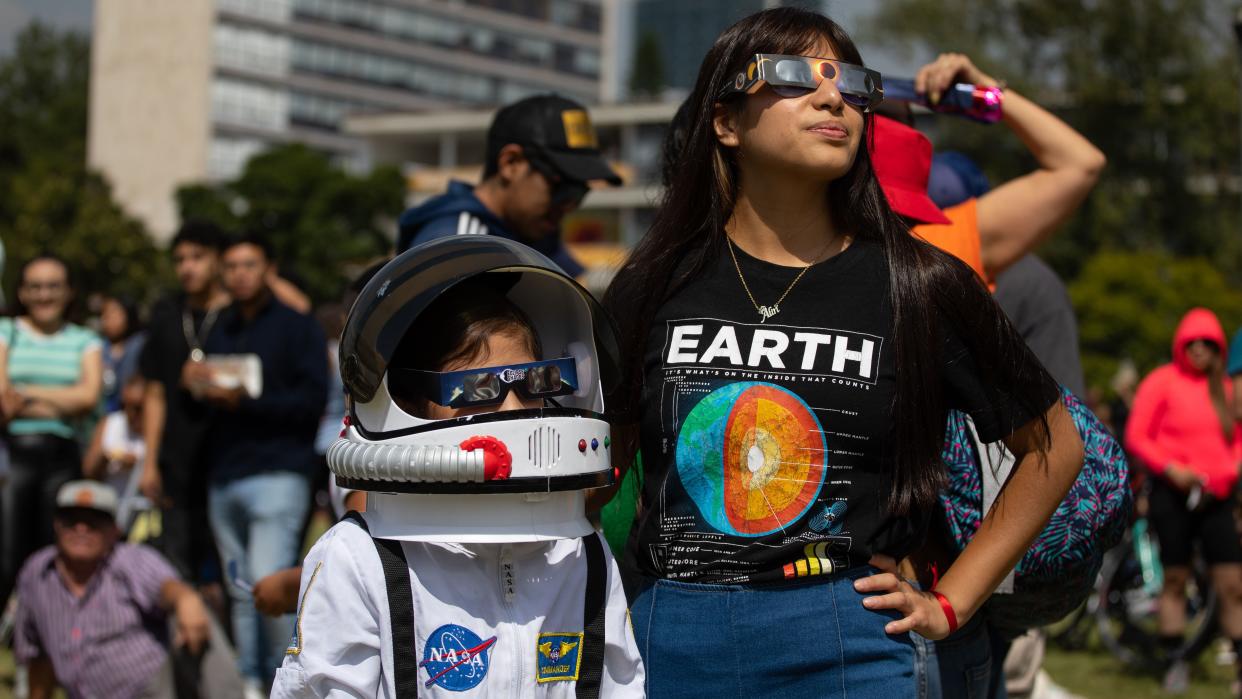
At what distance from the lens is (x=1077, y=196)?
3.62m

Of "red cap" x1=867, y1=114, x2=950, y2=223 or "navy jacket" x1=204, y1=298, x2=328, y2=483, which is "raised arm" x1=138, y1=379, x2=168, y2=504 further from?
"red cap" x1=867, y1=114, x2=950, y2=223

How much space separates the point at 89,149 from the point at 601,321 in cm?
9252

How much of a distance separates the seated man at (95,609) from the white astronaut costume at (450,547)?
3.95m

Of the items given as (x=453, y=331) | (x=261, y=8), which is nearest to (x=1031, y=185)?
(x=453, y=331)

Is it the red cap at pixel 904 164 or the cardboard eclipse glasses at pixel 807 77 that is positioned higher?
the cardboard eclipse glasses at pixel 807 77

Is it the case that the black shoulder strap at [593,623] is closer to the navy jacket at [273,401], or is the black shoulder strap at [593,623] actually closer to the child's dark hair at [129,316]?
the navy jacket at [273,401]

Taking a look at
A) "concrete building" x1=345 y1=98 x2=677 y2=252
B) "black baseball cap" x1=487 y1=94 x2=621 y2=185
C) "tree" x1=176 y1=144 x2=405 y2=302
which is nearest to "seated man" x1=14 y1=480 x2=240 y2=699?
"black baseball cap" x1=487 y1=94 x2=621 y2=185

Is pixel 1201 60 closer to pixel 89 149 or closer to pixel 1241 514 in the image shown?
pixel 1241 514

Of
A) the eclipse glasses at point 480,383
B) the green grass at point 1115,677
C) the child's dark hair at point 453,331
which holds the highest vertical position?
the child's dark hair at point 453,331

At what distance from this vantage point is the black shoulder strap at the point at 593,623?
2594mm

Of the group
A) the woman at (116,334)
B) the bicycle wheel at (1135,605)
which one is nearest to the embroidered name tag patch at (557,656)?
the bicycle wheel at (1135,605)

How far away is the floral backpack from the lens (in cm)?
307

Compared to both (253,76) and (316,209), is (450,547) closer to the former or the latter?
(316,209)

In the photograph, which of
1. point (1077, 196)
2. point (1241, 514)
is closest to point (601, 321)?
point (1077, 196)
